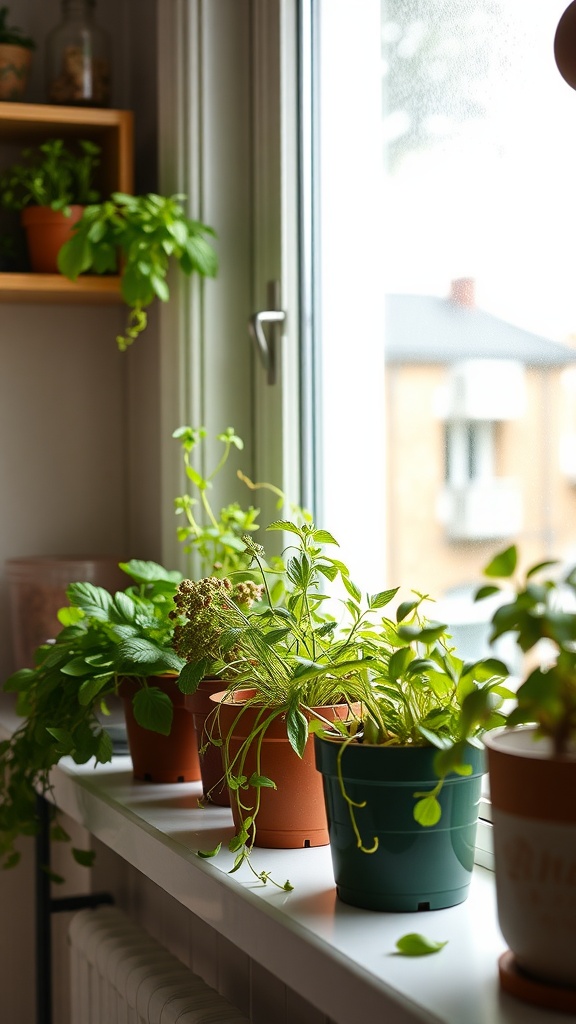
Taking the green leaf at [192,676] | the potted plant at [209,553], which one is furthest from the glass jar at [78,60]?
the green leaf at [192,676]

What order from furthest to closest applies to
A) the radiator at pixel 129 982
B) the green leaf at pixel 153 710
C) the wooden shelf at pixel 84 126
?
the wooden shelf at pixel 84 126 < the radiator at pixel 129 982 < the green leaf at pixel 153 710

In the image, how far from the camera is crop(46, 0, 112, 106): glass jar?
6.25 feet

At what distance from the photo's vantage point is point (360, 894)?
0.91 m

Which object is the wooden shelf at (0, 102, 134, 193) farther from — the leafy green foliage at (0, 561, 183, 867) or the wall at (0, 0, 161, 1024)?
the leafy green foliage at (0, 561, 183, 867)

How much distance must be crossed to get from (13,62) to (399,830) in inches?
60.4

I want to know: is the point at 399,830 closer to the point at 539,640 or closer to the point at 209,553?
the point at 539,640

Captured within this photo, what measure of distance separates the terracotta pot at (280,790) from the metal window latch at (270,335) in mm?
739

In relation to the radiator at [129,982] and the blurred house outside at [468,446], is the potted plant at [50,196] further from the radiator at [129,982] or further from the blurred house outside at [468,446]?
the radiator at [129,982]

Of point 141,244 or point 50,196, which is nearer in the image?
point 141,244

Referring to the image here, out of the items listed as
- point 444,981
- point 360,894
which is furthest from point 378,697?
point 444,981

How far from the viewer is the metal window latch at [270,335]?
5.47ft

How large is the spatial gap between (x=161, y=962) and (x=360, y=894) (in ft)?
2.38

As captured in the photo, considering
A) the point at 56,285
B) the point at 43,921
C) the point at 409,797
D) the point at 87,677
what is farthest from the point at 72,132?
the point at 409,797

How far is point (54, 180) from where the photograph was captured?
1871 millimetres
